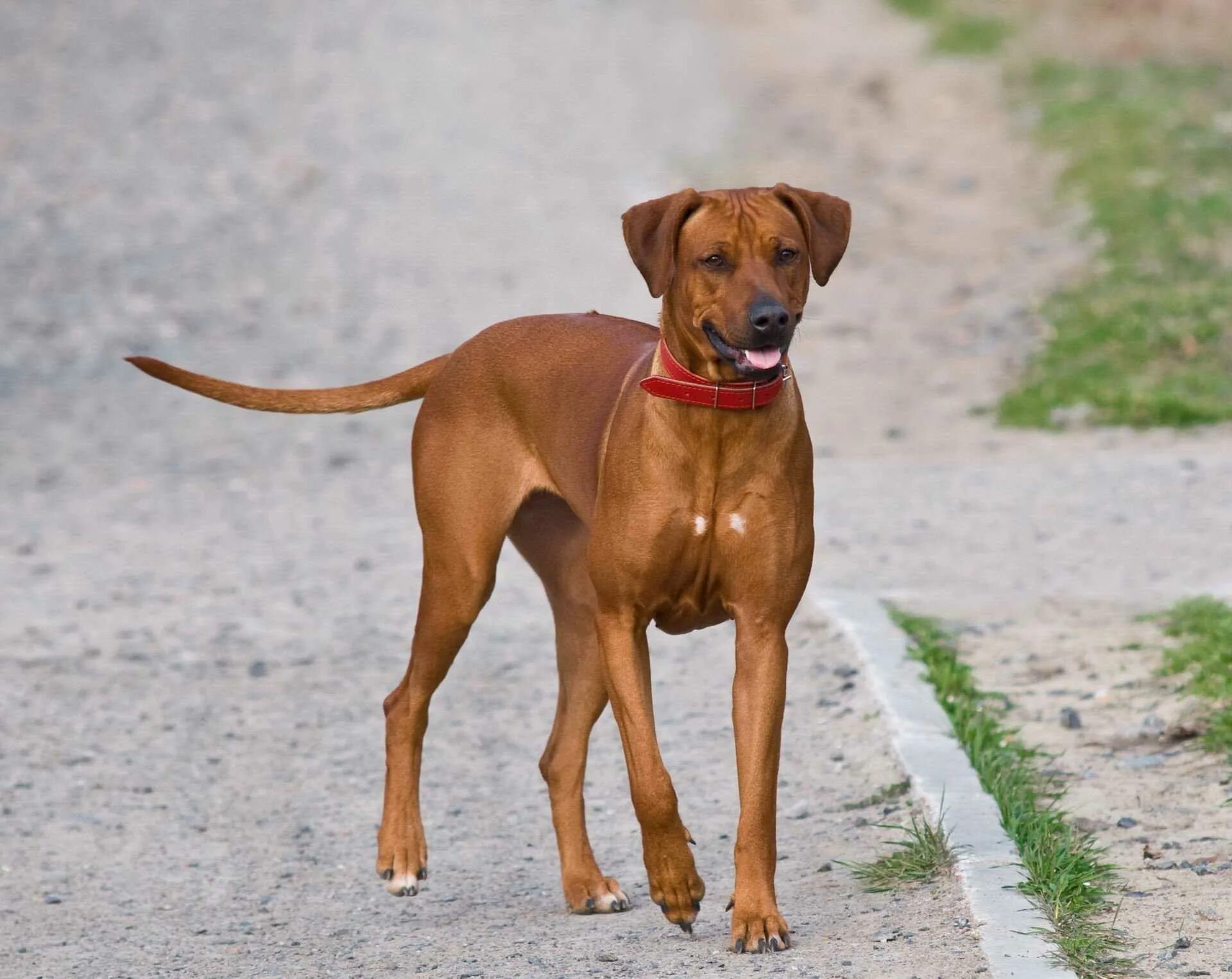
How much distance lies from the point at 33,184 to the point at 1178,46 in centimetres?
1190

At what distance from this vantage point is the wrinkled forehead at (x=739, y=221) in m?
4.45

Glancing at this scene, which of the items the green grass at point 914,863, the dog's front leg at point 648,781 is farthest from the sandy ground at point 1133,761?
the dog's front leg at point 648,781

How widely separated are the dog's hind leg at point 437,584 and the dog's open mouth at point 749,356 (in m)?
1.01

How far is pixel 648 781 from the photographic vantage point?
4.48 m

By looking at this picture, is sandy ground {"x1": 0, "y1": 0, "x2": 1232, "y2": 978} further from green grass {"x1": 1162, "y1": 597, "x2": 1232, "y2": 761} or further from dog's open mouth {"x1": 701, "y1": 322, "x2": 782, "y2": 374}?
dog's open mouth {"x1": 701, "y1": 322, "x2": 782, "y2": 374}

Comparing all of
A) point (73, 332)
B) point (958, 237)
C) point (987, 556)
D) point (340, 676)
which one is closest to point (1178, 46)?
point (958, 237)

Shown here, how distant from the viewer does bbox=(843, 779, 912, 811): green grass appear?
552cm

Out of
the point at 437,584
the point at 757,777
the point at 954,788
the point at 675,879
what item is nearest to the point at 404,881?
the point at 437,584

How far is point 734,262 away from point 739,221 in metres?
0.11

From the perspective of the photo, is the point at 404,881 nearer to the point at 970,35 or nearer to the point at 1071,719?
the point at 1071,719

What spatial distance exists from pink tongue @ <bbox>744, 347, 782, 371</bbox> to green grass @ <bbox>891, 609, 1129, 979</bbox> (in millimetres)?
1327

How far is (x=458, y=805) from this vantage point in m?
6.33

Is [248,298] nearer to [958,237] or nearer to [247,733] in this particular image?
[958,237]

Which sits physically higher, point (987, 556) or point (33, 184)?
point (33, 184)
